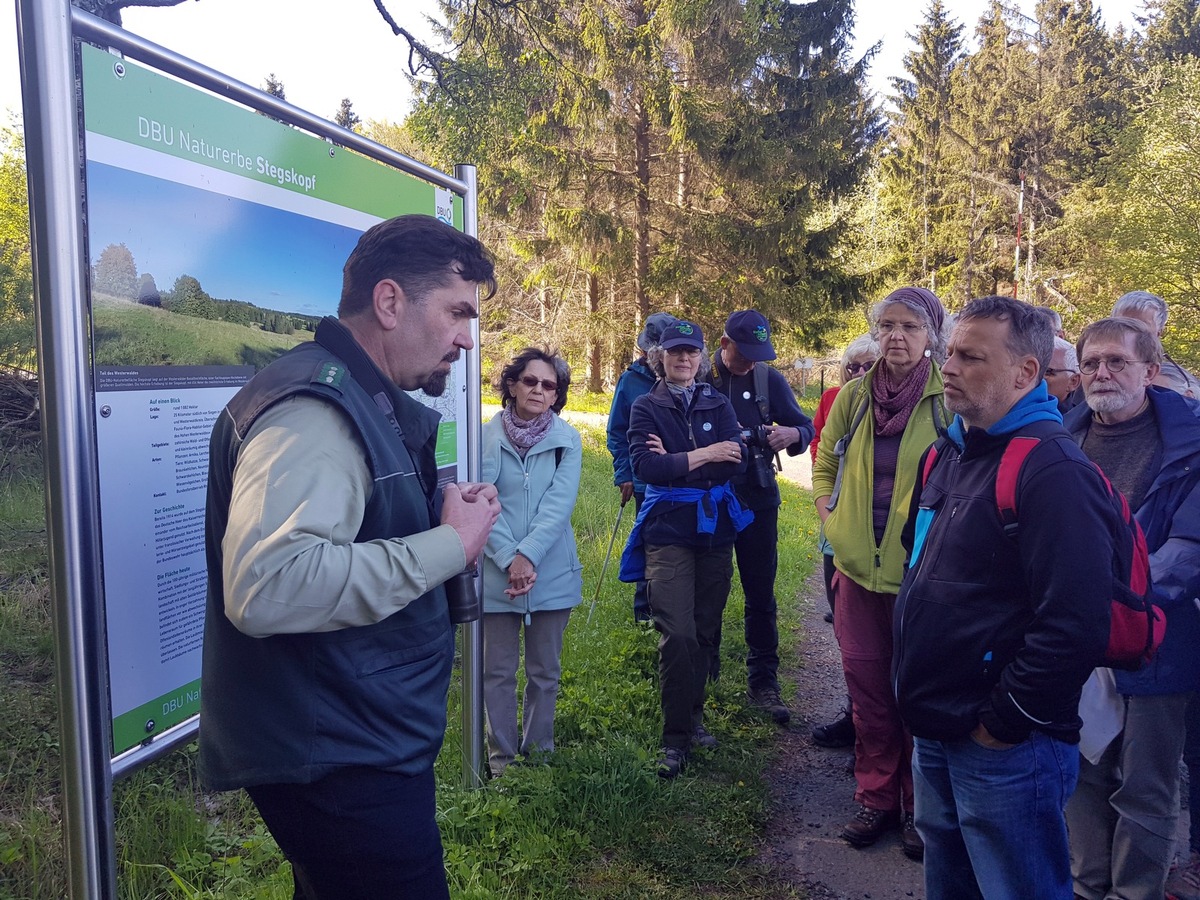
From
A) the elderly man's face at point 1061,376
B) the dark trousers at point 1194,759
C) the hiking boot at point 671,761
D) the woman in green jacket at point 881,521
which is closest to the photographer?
the dark trousers at point 1194,759

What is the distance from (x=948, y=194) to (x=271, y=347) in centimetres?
4117

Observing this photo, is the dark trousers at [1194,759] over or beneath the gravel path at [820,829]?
over

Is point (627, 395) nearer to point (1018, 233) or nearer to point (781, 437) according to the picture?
point (781, 437)

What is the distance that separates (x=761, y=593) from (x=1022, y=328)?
3.28 metres

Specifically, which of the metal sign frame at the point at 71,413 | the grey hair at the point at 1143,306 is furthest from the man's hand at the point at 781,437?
the metal sign frame at the point at 71,413

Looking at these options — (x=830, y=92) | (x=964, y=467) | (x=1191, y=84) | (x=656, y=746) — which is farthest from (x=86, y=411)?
(x=1191, y=84)

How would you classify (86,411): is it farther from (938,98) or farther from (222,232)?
(938,98)


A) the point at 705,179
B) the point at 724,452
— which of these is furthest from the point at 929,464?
the point at 705,179

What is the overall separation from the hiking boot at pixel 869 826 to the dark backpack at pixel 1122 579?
6.10 ft

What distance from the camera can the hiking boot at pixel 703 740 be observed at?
15.2ft

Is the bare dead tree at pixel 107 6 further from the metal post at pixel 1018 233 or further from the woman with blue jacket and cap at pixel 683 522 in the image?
the metal post at pixel 1018 233

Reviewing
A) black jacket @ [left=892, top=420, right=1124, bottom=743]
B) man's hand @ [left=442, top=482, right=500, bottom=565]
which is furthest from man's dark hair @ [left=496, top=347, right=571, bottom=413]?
man's hand @ [left=442, top=482, right=500, bottom=565]

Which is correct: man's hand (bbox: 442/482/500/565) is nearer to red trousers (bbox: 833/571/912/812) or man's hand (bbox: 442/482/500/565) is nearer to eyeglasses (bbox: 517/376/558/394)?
eyeglasses (bbox: 517/376/558/394)

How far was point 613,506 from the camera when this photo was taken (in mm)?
10086
